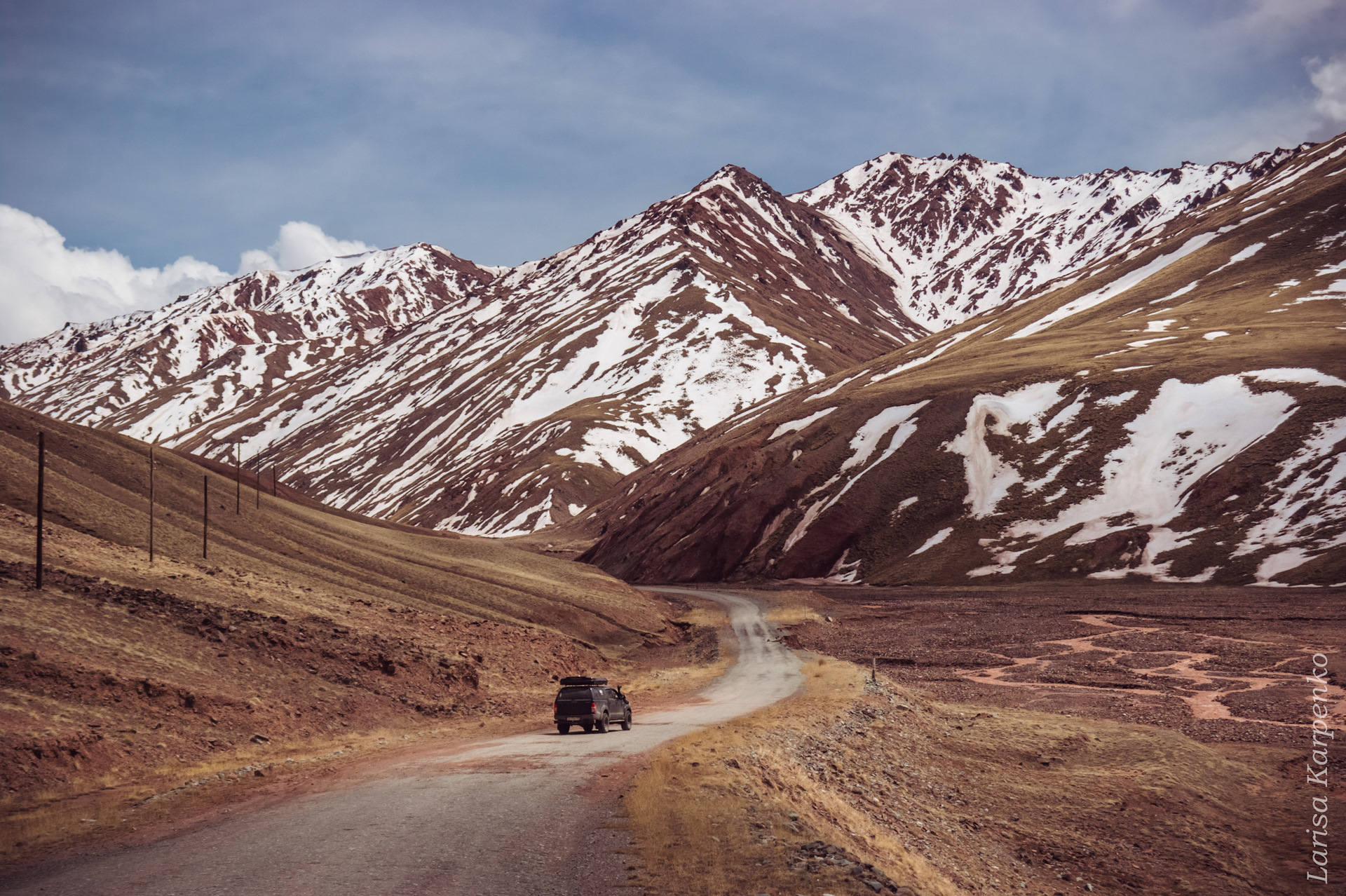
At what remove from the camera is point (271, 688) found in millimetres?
33625

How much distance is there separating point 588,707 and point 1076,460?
85.6m

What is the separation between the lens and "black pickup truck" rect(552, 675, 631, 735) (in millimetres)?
32031

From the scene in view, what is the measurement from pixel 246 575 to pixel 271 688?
578 inches

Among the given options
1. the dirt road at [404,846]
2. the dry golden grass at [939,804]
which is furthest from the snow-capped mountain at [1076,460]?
the dirt road at [404,846]

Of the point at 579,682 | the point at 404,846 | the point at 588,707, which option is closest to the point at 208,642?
the point at 579,682

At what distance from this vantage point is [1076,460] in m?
105

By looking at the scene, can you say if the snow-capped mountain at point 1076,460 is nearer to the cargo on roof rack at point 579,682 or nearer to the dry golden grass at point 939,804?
the dry golden grass at point 939,804

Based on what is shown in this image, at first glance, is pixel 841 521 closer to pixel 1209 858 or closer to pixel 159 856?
pixel 1209 858

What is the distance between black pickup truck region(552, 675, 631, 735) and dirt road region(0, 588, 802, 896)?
21.6 ft

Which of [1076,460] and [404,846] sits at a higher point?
[1076,460]

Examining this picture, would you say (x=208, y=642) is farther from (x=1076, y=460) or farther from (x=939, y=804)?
(x=1076, y=460)

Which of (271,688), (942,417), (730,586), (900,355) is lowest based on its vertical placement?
(730,586)

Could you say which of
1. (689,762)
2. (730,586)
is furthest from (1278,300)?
(689,762)

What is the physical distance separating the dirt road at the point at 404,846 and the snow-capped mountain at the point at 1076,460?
71.9 metres
